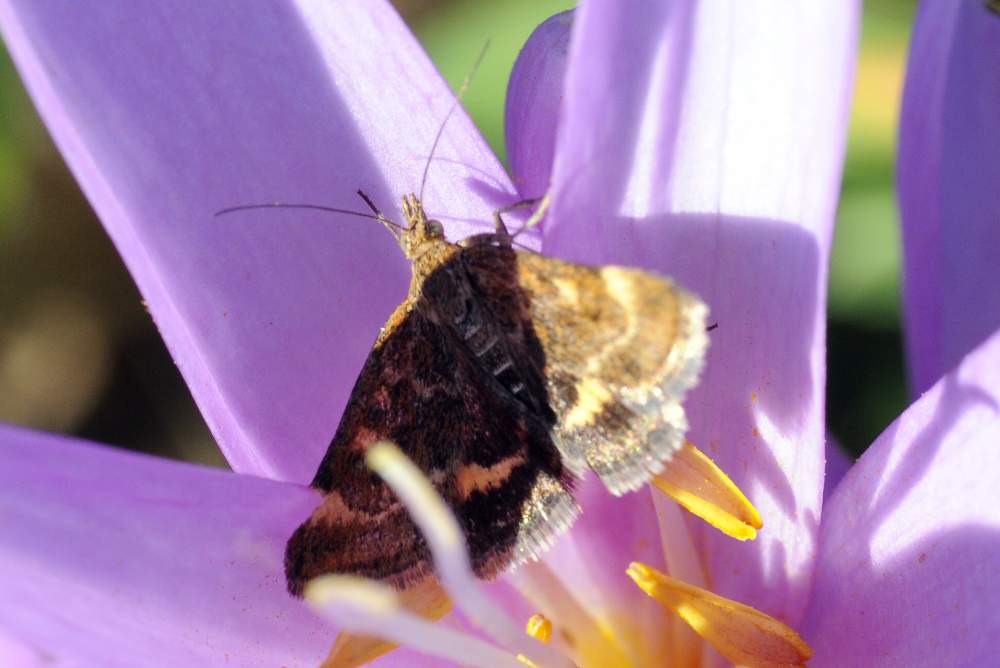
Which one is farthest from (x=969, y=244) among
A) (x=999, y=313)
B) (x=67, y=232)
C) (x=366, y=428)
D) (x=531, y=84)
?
(x=67, y=232)

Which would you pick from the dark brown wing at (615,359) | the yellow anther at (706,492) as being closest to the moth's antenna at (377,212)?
the dark brown wing at (615,359)

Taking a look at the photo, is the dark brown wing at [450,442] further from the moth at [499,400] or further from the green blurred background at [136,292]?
the green blurred background at [136,292]

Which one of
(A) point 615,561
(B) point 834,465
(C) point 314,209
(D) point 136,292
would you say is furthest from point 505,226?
(D) point 136,292

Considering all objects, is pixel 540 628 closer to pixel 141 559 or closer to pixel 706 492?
pixel 706 492

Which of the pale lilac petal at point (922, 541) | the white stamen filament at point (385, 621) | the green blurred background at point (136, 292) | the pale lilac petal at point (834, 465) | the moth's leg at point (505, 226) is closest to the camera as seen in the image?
the white stamen filament at point (385, 621)

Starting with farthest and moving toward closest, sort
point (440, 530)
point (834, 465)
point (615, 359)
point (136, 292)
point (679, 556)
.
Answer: point (136, 292)
point (834, 465)
point (679, 556)
point (615, 359)
point (440, 530)

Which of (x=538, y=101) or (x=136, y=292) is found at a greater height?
(x=538, y=101)

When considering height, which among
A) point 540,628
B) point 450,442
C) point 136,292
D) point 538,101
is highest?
point 538,101
